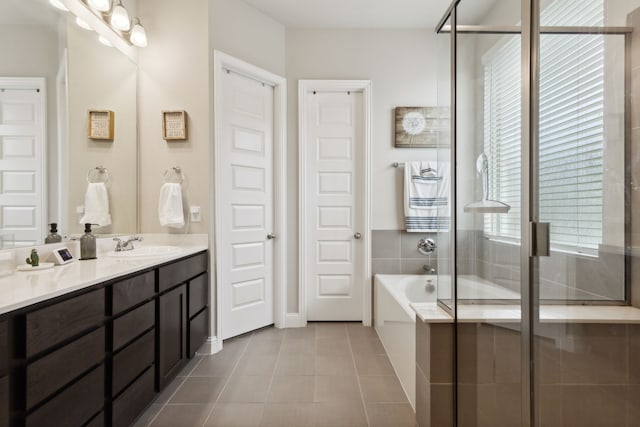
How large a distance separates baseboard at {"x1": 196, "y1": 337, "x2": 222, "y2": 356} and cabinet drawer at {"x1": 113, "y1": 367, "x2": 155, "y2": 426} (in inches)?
29.0

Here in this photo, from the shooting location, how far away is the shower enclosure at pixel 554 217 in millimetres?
733

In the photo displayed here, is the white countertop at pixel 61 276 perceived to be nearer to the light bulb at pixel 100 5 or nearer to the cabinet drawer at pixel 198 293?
the cabinet drawer at pixel 198 293

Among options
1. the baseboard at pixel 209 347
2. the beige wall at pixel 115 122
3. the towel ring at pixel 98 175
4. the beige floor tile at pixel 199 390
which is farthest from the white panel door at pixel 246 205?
the towel ring at pixel 98 175

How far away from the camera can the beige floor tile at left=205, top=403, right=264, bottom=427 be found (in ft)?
5.33

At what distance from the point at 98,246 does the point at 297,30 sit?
8.28 ft

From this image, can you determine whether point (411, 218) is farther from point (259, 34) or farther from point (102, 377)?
point (102, 377)

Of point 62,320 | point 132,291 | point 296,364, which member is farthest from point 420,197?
point 62,320

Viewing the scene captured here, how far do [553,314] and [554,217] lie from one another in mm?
265

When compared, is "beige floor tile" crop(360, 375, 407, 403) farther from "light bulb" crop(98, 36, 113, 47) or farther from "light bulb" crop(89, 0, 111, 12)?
"light bulb" crop(89, 0, 111, 12)

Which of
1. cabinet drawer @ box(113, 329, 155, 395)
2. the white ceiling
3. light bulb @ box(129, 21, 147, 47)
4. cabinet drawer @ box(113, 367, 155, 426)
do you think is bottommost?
cabinet drawer @ box(113, 367, 155, 426)

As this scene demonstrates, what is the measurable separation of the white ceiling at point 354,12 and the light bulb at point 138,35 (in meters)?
0.91

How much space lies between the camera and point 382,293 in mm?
2736

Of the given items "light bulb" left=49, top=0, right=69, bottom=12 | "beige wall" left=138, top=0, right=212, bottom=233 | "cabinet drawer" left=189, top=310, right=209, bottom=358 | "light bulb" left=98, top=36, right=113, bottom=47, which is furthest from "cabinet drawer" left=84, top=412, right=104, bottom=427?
"light bulb" left=98, top=36, right=113, bottom=47

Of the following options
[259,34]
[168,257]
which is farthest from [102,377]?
[259,34]
